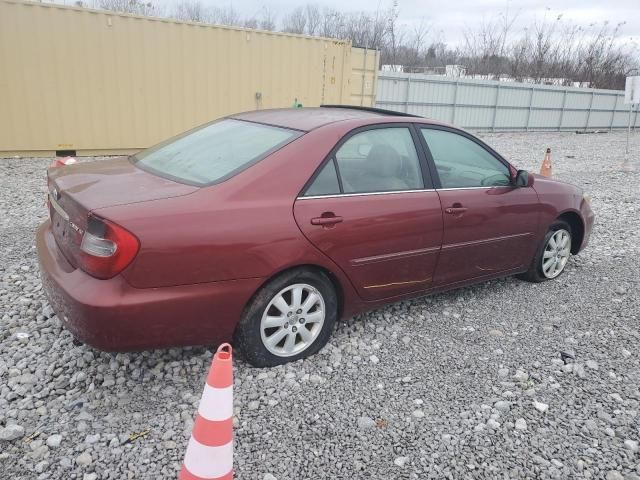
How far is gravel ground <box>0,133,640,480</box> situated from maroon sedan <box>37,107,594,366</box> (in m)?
0.31

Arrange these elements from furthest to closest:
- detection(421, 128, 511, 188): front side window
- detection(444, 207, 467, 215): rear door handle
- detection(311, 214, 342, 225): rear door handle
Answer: detection(421, 128, 511, 188): front side window < detection(444, 207, 467, 215): rear door handle < detection(311, 214, 342, 225): rear door handle

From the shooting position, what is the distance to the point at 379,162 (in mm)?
3453

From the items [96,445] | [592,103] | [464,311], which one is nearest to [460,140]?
[464,311]

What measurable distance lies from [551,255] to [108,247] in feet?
12.6

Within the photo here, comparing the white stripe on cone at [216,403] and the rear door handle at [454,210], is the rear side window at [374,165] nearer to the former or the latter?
the rear door handle at [454,210]

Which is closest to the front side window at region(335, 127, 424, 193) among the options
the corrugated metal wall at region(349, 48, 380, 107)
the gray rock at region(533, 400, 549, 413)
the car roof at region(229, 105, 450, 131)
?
the car roof at region(229, 105, 450, 131)

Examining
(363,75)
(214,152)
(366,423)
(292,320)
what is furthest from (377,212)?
(363,75)

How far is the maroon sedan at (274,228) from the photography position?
252 cm

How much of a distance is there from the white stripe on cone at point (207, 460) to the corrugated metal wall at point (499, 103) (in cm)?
1714

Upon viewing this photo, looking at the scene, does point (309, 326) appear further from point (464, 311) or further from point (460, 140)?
point (460, 140)

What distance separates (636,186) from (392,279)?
951cm

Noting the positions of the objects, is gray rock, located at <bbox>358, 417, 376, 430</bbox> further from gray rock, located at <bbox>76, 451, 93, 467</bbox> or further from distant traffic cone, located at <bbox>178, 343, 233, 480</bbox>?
gray rock, located at <bbox>76, 451, 93, 467</bbox>

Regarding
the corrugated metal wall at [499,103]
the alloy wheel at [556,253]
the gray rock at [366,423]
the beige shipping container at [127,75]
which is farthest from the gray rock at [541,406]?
the corrugated metal wall at [499,103]

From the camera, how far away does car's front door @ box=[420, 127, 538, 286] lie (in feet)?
12.1
